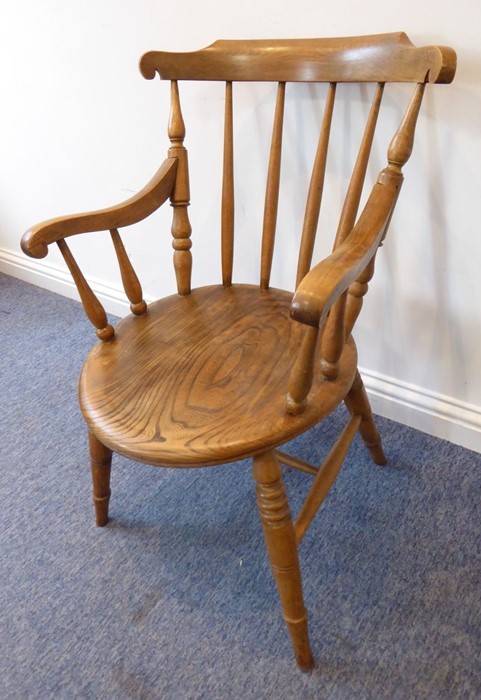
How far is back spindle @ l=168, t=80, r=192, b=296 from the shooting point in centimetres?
91

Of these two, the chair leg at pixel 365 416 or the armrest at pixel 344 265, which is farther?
the chair leg at pixel 365 416

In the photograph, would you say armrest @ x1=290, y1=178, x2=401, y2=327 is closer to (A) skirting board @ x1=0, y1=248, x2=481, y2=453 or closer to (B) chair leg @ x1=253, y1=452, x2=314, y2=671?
(B) chair leg @ x1=253, y1=452, x2=314, y2=671

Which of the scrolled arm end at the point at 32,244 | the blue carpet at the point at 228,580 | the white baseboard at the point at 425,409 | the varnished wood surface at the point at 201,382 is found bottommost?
the blue carpet at the point at 228,580

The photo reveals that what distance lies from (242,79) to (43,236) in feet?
1.35

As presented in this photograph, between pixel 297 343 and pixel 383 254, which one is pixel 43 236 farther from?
pixel 383 254

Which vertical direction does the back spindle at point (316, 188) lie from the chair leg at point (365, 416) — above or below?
above

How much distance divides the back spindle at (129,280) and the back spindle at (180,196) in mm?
91

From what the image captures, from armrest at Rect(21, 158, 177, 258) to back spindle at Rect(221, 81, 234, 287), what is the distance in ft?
0.30

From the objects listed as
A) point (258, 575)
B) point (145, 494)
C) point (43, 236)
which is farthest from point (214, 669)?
point (43, 236)

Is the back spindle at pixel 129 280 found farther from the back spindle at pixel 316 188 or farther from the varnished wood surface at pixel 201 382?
the back spindle at pixel 316 188

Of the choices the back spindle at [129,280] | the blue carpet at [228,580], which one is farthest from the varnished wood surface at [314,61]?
the blue carpet at [228,580]

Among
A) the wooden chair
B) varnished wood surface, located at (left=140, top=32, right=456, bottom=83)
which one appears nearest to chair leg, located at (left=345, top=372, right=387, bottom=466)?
the wooden chair

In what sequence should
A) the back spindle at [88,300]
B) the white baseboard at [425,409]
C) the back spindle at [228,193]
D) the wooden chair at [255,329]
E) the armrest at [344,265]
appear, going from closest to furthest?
the armrest at [344,265] → the wooden chair at [255,329] → the back spindle at [88,300] → the back spindle at [228,193] → the white baseboard at [425,409]

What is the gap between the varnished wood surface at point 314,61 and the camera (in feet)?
2.28
